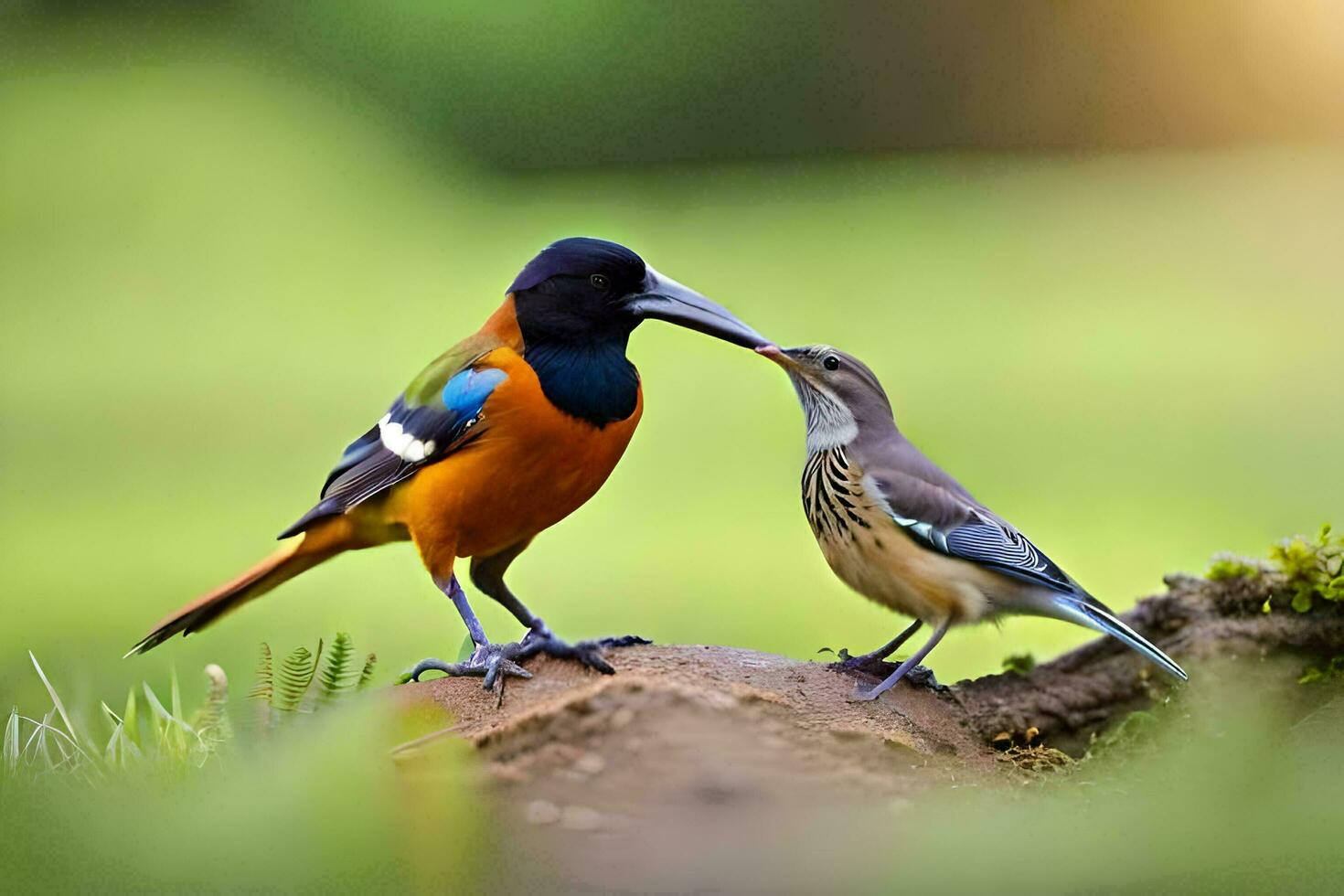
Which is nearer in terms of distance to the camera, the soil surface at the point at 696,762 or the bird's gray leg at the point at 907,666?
the soil surface at the point at 696,762

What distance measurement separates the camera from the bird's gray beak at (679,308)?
169 inches

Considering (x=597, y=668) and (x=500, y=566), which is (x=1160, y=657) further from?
(x=500, y=566)

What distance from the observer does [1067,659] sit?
487 centimetres

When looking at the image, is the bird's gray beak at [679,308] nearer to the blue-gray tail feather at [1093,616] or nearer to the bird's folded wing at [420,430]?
the bird's folded wing at [420,430]

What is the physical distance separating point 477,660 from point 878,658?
4.15ft

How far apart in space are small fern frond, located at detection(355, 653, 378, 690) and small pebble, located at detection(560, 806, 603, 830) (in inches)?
47.8

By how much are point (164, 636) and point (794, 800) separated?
213 centimetres

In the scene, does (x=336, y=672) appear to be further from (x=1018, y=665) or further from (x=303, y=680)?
(x=1018, y=665)

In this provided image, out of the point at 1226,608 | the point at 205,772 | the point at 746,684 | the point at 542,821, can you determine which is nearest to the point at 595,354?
the point at 746,684

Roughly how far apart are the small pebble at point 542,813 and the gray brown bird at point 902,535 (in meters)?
1.10

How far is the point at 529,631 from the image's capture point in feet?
14.0

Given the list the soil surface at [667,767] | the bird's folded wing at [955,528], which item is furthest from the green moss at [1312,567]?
the soil surface at [667,767]

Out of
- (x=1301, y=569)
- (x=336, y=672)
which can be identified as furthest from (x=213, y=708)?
(x=1301, y=569)

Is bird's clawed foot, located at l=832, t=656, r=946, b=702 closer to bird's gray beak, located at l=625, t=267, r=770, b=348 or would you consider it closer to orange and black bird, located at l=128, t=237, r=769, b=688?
orange and black bird, located at l=128, t=237, r=769, b=688
